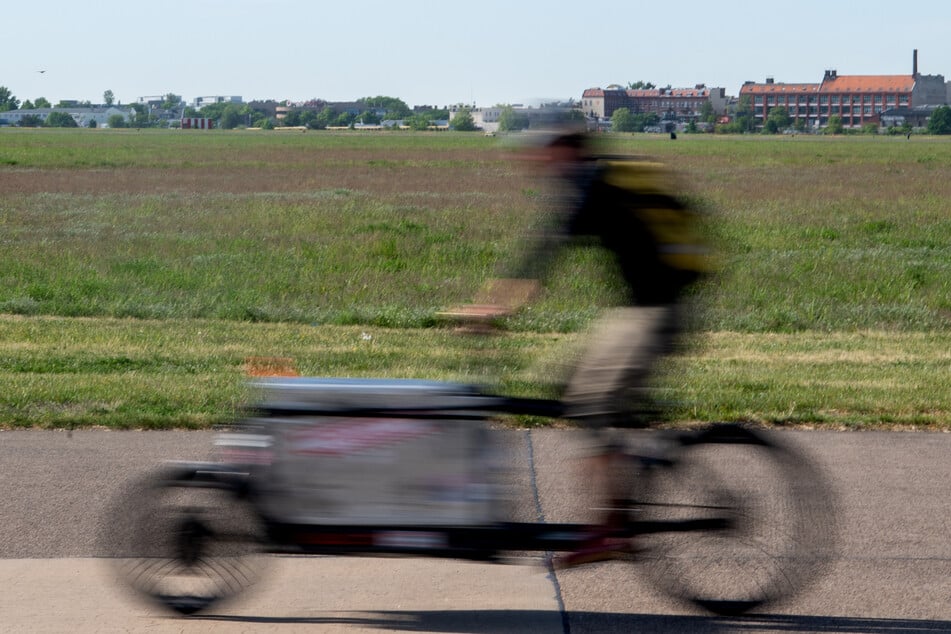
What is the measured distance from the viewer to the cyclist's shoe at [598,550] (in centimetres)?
402

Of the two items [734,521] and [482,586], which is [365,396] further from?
[734,521]

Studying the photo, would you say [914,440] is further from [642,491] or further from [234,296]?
[234,296]

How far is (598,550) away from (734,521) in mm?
506

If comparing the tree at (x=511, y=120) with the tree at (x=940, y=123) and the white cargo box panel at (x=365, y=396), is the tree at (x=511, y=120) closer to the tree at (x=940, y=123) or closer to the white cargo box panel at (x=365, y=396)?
the white cargo box panel at (x=365, y=396)

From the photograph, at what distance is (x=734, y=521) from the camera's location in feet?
13.6

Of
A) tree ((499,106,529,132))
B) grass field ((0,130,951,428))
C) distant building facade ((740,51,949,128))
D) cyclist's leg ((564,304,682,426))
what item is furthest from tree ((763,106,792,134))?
cyclist's leg ((564,304,682,426))

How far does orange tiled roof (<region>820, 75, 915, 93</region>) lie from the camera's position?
19425 cm

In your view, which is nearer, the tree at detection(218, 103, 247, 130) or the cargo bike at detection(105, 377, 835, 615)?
the cargo bike at detection(105, 377, 835, 615)

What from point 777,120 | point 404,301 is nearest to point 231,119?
point 777,120

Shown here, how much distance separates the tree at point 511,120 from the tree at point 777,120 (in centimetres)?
15538

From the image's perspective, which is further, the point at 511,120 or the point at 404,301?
the point at 404,301

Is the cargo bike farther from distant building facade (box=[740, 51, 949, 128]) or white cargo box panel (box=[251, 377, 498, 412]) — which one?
distant building facade (box=[740, 51, 949, 128])

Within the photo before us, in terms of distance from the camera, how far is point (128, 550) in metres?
4.12

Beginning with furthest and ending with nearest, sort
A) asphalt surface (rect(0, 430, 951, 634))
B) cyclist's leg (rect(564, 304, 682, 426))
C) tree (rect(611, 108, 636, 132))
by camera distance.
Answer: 1. tree (rect(611, 108, 636, 132))
2. asphalt surface (rect(0, 430, 951, 634))
3. cyclist's leg (rect(564, 304, 682, 426))
